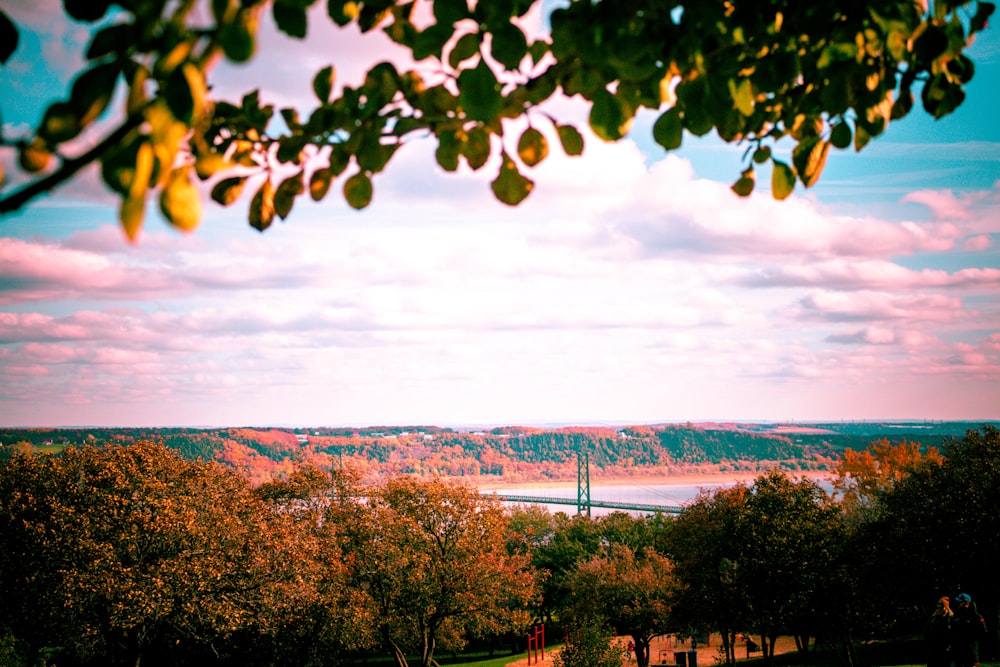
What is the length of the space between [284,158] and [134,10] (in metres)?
1.12

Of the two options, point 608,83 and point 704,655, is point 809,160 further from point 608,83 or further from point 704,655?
point 704,655

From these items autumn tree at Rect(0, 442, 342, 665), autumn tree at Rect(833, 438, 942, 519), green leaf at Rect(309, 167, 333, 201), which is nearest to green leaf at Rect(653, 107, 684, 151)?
green leaf at Rect(309, 167, 333, 201)

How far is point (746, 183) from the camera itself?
100 inches

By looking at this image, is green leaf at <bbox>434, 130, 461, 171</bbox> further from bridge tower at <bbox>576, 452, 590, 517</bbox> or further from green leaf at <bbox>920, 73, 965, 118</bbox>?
bridge tower at <bbox>576, 452, 590, 517</bbox>

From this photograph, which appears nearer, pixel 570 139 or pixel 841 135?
pixel 570 139

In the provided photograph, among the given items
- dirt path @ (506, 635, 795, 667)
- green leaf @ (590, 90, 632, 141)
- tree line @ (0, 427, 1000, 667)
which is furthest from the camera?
dirt path @ (506, 635, 795, 667)

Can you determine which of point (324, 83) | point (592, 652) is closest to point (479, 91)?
point (324, 83)

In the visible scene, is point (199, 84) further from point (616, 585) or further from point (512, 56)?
point (616, 585)

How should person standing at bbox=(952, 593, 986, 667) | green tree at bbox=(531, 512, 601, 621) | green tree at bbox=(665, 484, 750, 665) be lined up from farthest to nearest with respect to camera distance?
green tree at bbox=(531, 512, 601, 621) → green tree at bbox=(665, 484, 750, 665) → person standing at bbox=(952, 593, 986, 667)

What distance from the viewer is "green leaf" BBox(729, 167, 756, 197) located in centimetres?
252

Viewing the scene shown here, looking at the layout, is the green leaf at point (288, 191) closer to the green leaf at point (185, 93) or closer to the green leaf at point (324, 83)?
the green leaf at point (324, 83)

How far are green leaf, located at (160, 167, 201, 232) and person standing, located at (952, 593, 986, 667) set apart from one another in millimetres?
14759

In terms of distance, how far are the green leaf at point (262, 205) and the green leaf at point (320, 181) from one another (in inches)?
4.8

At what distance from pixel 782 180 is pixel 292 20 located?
156 centimetres
